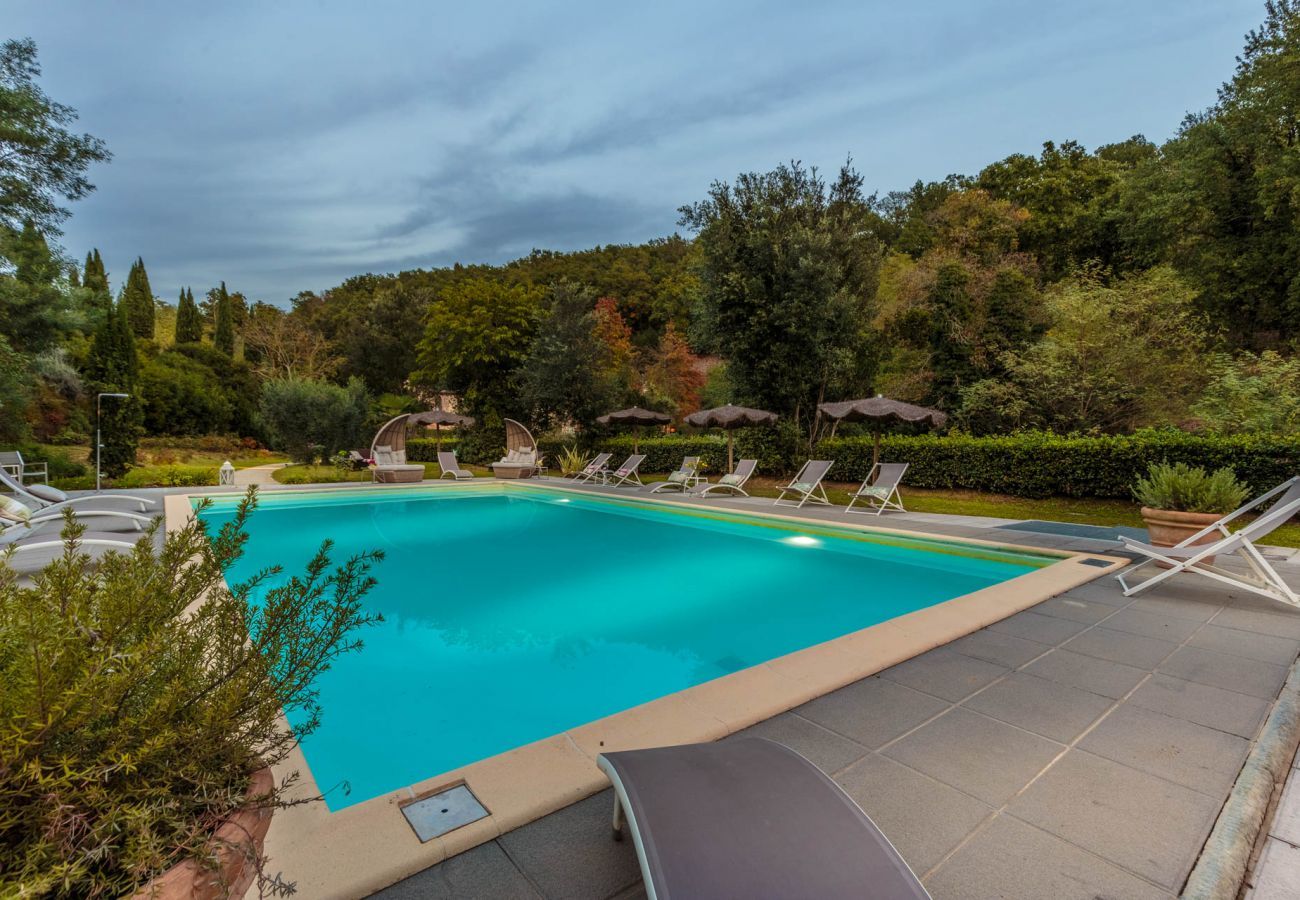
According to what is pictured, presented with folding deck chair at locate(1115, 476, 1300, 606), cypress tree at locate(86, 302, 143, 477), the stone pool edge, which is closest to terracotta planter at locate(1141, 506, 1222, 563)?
folding deck chair at locate(1115, 476, 1300, 606)

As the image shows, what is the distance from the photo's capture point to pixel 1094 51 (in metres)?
10.5

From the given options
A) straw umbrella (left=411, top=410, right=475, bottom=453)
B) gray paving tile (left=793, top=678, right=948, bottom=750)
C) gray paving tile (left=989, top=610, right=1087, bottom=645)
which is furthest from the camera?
straw umbrella (left=411, top=410, right=475, bottom=453)

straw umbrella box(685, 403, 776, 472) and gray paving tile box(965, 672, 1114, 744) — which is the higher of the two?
straw umbrella box(685, 403, 776, 472)

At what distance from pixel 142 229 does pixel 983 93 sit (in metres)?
28.5

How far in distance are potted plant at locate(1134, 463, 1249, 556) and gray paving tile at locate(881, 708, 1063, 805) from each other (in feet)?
12.3

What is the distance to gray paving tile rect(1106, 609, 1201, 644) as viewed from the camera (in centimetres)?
335

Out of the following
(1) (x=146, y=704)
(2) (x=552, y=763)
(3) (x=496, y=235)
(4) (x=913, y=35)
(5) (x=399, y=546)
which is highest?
(3) (x=496, y=235)

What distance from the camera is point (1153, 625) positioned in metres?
3.52

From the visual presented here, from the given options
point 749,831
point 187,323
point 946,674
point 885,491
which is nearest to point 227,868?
point 749,831

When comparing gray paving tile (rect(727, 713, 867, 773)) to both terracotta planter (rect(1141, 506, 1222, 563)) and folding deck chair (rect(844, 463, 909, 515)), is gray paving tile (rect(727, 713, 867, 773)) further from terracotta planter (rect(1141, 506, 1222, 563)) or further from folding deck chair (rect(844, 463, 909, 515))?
folding deck chair (rect(844, 463, 909, 515))

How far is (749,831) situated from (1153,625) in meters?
3.64

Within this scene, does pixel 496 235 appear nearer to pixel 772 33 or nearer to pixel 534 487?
pixel 534 487

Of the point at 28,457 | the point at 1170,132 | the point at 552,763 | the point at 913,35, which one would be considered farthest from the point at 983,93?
the point at 28,457

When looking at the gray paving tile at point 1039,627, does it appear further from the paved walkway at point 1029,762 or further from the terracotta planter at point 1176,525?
the terracotta planter at point 1176,525
